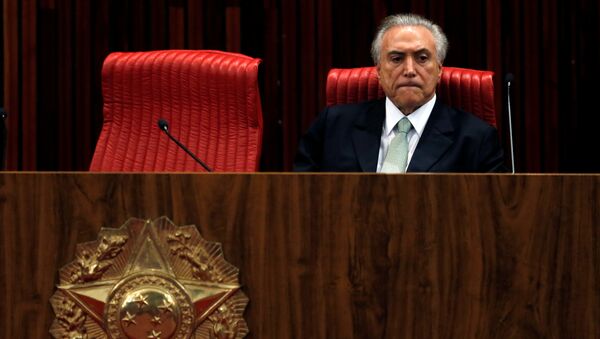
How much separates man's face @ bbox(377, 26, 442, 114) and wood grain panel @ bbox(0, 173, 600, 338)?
52 cm

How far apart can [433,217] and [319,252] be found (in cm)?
10

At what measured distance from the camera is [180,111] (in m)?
1.29

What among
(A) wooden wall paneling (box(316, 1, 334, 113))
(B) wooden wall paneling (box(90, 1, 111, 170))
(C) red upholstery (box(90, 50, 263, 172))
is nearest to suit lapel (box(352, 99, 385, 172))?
(C) red upholstery (box(90, 50, 263, 172))

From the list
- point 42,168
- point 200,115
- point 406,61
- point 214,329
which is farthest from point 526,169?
point 214,329

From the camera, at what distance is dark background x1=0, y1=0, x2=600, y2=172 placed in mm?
1553

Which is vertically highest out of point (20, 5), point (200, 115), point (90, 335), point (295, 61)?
point (20, 5)

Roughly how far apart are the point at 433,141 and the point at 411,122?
0.05 meters

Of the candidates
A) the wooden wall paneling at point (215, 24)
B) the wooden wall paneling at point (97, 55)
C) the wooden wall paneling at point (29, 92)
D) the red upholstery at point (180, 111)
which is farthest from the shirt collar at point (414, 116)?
the wooden wall paneling at point (29, 92)

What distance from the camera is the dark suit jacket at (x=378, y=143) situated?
117cm

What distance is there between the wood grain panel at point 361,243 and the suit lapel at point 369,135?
18.1 inches

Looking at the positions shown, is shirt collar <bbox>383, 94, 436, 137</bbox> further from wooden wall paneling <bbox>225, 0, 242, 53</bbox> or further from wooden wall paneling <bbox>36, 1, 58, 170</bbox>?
wooden wall paneling <bbox>36, 1, 58, 170</bbox>

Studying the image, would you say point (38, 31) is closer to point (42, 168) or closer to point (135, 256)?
point (42, 168)

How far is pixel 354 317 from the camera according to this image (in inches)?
28.3

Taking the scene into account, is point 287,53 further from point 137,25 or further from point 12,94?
point 12,94
